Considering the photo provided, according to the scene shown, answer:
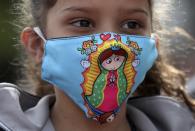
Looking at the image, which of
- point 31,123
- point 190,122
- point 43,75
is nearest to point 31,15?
point 43,75

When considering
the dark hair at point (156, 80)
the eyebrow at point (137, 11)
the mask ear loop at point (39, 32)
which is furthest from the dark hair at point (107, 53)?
the dark hair at point (156, 80)

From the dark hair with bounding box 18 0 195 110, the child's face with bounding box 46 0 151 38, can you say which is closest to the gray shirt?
the dark hair with bounding box 18 0 195 110

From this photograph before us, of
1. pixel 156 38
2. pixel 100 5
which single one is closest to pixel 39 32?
pixel 100 5

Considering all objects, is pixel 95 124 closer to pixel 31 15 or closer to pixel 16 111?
pixel 16 111

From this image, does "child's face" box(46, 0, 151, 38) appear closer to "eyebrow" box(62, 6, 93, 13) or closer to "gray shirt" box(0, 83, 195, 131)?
"eyebrow" box(62, 6, 93, 13)

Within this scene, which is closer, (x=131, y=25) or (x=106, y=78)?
(x=106, y=78)

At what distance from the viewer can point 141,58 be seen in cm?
274

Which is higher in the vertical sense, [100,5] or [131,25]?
[100,5]

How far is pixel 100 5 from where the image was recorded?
267 centimetres

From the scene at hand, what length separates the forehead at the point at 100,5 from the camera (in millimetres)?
2668

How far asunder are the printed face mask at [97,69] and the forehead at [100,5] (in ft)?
0.42

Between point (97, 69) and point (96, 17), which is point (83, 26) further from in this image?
point (97, 69)

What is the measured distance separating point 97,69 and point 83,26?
25 centimetres

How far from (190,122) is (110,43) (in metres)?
0.70
